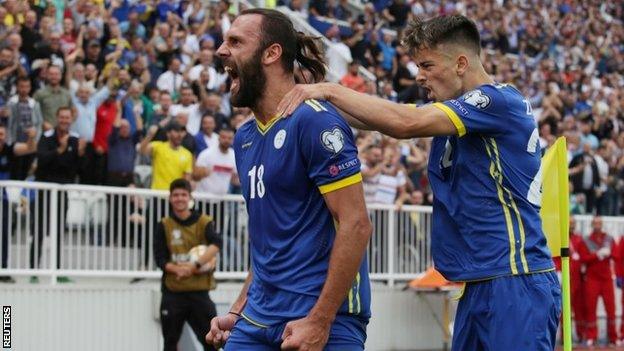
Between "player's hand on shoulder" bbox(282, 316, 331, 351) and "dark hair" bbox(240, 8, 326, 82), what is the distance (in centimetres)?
115

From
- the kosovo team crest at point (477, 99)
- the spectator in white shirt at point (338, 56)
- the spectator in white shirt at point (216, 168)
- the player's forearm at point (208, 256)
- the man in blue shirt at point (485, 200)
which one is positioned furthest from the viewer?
the spectator in white shirt at point (338, 56)

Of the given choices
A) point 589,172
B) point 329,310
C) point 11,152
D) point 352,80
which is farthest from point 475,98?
point 589,172

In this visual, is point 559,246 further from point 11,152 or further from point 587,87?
point 587,87

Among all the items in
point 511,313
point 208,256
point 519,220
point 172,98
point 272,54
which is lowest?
point 511,313

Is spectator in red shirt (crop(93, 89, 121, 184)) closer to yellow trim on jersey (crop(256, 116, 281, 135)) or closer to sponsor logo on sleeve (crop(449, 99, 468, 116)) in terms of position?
yellow trim on jersey (crop(256, 116, 281, 135))

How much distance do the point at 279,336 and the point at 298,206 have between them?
543 mm

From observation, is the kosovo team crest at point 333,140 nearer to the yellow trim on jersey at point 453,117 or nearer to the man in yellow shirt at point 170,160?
the yellow trim on jersey at point 453,117

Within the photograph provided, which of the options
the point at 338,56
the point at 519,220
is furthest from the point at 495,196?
the point at 338,56

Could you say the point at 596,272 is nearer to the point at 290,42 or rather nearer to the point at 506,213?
the point at 506,213

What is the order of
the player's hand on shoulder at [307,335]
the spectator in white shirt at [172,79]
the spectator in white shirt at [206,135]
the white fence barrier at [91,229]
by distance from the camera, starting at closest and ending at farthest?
the player's hand on shoulder at [307,335], the white fence barrier at [91,229], the spectator in white shirt at [206,135], the spectator in white shirt at [172,79]

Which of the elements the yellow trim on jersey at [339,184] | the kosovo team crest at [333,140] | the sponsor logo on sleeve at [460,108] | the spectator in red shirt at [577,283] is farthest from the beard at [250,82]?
the spectator in red shirt at [577,283]

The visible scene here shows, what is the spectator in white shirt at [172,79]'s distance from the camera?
18562 millimetres

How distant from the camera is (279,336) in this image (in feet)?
17.4

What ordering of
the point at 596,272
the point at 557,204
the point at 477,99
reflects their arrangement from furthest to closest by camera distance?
the point at 596,272 → the point at 557,204 → the point at 477,99
